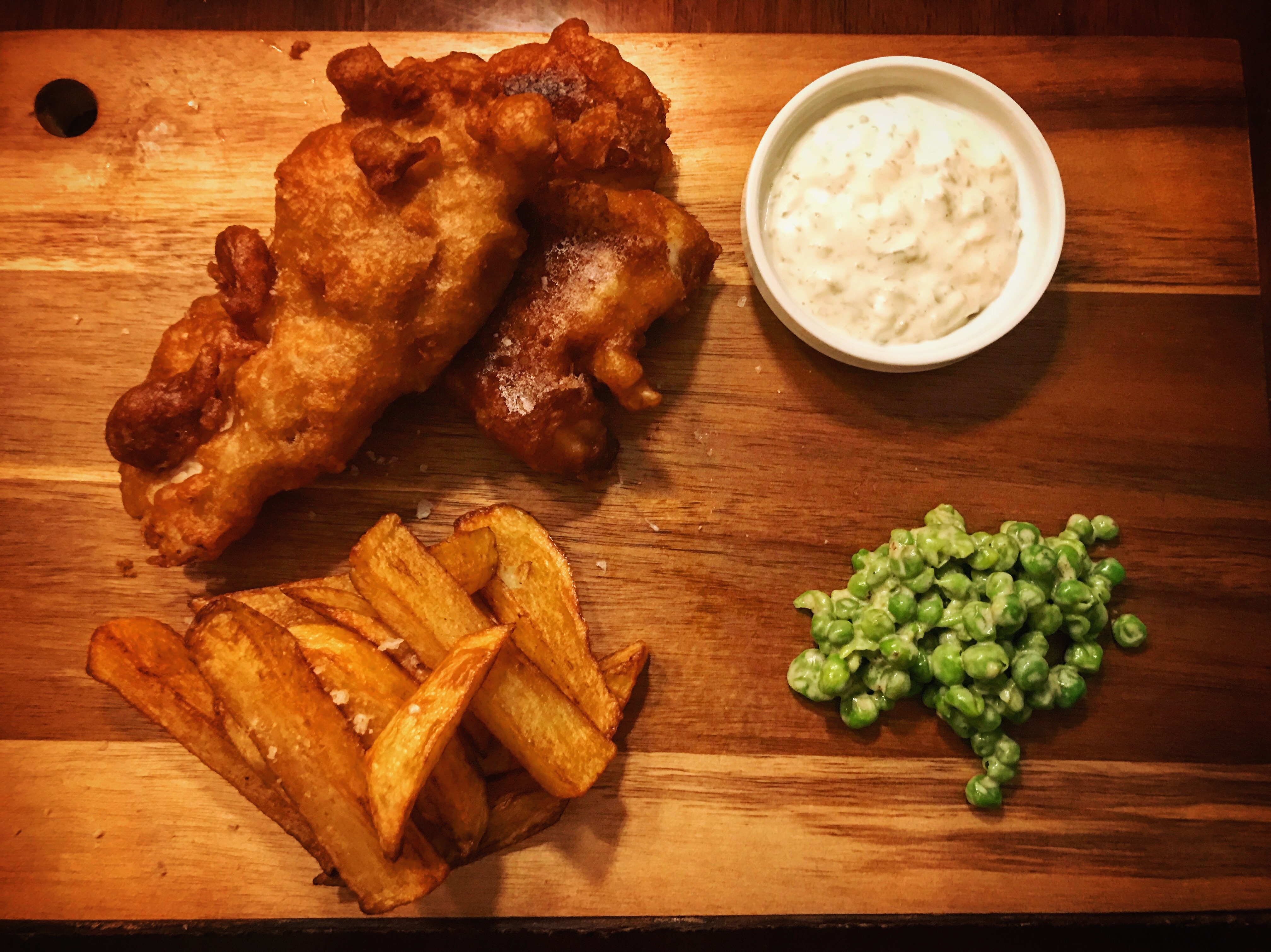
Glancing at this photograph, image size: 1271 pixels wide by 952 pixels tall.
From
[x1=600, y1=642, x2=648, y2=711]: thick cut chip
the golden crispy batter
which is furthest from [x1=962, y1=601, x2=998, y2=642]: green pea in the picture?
the golden crispy batter

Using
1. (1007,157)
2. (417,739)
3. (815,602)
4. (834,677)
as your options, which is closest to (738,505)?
(815,602)

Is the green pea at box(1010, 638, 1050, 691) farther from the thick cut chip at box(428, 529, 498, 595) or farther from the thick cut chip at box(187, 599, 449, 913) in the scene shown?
the thick cut chip at box(187, 599, 449, 913)

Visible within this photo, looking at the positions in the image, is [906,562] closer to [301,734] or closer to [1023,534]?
[1023,534]

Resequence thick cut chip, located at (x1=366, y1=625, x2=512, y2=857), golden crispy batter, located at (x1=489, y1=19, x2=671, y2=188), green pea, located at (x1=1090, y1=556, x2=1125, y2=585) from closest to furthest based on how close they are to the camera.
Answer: thick cut chip, located at (x1=366, y1=625, x2=512, y2=857) → golden crispy batter, located at (x1=489, y1=19, x2=671, y2=188) → green pea, located at (x1=1090, y1=556, x2=1125, y2=585)

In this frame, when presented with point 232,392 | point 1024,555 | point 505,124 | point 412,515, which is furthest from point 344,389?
point 1024,555

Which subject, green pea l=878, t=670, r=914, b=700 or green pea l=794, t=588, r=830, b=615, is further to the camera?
green pea l=794, t=588, r=830, b=615
